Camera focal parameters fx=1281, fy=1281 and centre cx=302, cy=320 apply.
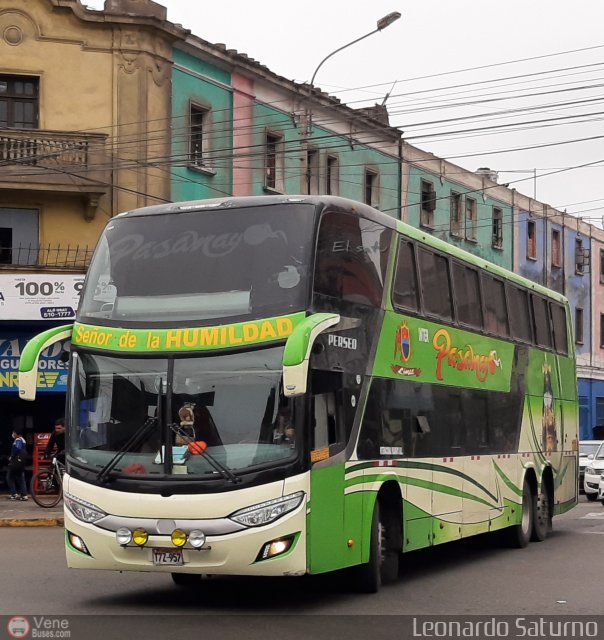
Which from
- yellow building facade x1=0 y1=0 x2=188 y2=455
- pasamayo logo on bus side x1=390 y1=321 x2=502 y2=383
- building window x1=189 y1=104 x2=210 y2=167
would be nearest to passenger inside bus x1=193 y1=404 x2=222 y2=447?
pasamayo logo on bus side x1=390 y1=321 x2=502 y2=383

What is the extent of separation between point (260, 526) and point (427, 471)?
13.1 feet

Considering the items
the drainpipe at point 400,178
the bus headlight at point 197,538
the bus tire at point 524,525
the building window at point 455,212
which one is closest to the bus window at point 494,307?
the bus tire at point 524,525

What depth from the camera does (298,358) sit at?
10.5 m

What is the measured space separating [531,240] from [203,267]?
1508 inches

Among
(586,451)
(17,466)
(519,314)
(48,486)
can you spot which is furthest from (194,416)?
(586,451)

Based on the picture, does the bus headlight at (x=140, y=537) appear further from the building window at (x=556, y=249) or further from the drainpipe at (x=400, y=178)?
the building window at (x=556, y=249)

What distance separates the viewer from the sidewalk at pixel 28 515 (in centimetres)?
2175

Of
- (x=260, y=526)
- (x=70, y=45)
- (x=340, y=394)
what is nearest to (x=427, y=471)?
(x=340, y=394)

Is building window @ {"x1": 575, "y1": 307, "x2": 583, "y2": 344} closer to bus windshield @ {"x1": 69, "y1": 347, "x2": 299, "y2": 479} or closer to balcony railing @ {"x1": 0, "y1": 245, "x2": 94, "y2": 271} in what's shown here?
balcony railing @ {"x1": 0, "y1": 245, "x2": 94, "y2": 271}

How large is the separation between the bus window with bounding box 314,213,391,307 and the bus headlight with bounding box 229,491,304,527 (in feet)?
6.41

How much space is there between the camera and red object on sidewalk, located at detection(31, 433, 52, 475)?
2740cm

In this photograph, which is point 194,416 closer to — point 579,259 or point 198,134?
point 198,134

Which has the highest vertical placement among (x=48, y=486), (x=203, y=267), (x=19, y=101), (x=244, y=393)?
(x=19, y=101)

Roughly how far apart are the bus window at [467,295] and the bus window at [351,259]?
258 centimetres
